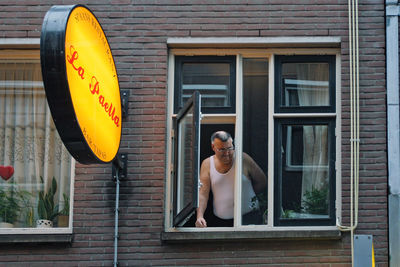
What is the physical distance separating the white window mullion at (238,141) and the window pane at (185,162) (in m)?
0.70

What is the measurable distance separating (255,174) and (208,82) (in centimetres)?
124

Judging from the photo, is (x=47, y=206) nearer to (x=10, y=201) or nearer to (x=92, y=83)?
(x=10, y=201)

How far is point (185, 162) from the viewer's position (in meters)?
9.73

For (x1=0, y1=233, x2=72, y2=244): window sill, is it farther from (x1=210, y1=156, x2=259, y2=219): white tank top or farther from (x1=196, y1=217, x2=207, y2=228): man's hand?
(x1=210, y1=156, x2=259, y2=219): white tank top

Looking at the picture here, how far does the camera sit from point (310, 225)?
10102mm

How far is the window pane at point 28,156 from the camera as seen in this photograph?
10375mm

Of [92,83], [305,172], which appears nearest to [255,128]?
[305,172]

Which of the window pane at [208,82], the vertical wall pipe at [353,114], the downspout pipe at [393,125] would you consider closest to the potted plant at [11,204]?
the window pane at [208,82]

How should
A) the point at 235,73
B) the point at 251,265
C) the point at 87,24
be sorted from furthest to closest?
the point at 235,73 → the point at 251,265 → the point at 87,24

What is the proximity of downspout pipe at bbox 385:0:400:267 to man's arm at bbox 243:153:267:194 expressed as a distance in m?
1.45

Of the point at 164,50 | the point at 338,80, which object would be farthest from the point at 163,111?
the point at 338,80

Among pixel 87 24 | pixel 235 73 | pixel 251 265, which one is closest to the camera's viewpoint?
pixel 87 24

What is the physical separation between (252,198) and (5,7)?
3.72 m

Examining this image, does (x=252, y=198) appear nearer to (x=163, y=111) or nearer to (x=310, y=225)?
(x=310, y=225)
